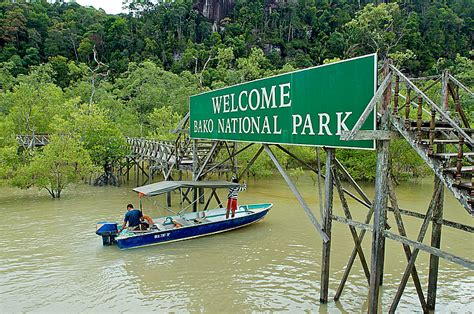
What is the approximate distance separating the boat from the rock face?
76459mm

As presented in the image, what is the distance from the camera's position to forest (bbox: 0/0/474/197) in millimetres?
25172

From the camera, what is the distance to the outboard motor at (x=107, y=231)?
12.6m

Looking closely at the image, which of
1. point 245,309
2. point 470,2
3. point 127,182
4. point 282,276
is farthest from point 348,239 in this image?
point 470,2

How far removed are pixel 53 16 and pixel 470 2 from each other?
82.7 meters

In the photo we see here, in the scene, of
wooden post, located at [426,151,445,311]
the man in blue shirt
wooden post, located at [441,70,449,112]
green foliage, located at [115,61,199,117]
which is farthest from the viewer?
green foliage, located at [115,61,199,117]

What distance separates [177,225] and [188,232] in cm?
51

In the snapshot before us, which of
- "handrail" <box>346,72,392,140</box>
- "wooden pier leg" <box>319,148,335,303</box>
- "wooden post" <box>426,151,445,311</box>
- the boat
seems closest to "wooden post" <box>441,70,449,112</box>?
"wooden post" <box>426,151,445,311</box>

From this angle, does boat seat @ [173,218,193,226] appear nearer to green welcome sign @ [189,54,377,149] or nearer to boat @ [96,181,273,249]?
boat @ [96,181,273,249]

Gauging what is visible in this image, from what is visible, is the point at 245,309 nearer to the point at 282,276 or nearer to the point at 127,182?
the point at 282,276

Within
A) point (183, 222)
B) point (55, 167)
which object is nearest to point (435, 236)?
point (183, 222)

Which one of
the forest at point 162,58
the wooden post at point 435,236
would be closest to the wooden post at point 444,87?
the wooden post at point 435,236

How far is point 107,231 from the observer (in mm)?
12602

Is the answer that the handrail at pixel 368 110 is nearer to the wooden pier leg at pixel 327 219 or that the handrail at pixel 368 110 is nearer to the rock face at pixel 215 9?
the wooden pier leg at pixel 327 219

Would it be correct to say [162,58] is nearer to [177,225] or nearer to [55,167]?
[55,167]
